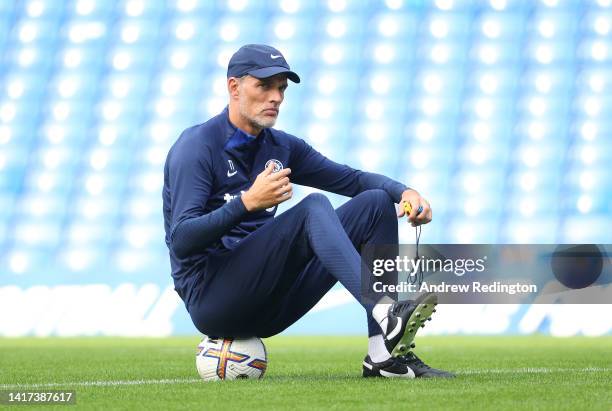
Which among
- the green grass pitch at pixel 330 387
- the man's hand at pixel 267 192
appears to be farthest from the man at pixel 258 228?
the green grass pitch at pixel 330 387

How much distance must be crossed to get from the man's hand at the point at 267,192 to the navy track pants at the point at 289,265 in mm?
183

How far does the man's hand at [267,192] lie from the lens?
3287mm

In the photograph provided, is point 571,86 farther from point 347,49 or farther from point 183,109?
point 183,109

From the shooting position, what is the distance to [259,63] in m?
3.66

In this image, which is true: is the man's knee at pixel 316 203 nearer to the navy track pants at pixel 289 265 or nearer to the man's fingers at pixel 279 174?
the navy track pants at pixel 289 265

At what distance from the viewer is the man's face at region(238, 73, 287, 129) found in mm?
3693

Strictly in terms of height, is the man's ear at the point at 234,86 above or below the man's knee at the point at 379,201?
above

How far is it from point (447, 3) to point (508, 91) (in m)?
1.47

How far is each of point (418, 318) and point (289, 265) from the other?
583 millimetres

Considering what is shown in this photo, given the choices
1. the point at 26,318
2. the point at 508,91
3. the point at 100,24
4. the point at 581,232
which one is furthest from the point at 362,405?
the point at 100,24

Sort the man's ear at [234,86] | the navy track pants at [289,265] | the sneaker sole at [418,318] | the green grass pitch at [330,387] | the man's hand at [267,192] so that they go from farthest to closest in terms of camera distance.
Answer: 1. the man's ear at [234,86]
2. the navy track pants at [289,265]
3. the man's hand at [267,192]
4. the sneaker sole at [418,318]
5. the green grass pitch at [330,387]

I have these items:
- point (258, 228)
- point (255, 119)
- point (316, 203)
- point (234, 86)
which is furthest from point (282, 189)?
point (234, 86)

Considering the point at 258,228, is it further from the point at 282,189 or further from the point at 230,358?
the point at 230,358

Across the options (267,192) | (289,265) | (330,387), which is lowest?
(330,387)
